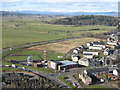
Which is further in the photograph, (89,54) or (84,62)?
(89,54)

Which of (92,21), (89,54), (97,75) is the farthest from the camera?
(92,21)

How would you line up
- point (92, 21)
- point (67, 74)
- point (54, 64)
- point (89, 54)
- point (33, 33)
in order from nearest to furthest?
point (67, 74)
point (54, 64)
point (89, 54)
point (33, 33)
point (92, 21)

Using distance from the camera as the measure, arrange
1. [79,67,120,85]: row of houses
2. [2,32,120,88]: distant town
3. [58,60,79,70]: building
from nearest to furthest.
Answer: [2,32,120,88]: distant town < [79,67,120,85]: row of houses < [58,60,79,70]: building

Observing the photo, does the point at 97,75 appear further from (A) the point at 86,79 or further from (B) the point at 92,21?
(B) the point at 92,21

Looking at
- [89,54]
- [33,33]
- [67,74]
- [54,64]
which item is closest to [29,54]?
[54,64]

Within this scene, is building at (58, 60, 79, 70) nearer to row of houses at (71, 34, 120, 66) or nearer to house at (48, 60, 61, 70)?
house at (48, 60, 61, 70)

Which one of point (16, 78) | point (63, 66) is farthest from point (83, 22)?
point (16, 78)

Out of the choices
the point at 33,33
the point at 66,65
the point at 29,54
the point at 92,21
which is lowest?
the point at 66,65

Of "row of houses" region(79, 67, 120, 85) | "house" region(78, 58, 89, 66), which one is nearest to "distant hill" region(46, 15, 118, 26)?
"house" region(78, 58, 89, 66)

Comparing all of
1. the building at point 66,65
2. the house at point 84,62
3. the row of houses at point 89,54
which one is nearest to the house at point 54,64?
the building at point 66,65

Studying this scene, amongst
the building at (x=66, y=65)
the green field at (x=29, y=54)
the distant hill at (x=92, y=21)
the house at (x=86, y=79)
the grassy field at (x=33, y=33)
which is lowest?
the house at (x=86, y=79)

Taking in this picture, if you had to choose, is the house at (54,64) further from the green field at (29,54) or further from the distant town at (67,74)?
the green field at (29,54)

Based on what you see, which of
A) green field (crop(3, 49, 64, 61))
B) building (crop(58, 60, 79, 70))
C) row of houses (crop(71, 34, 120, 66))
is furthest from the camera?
green field (crop(3, 49, 64, 61))
